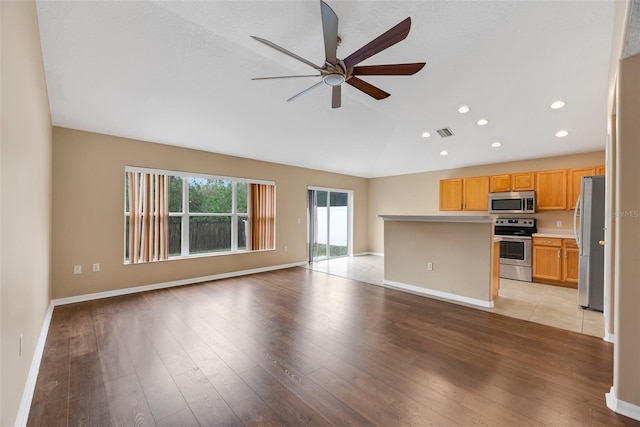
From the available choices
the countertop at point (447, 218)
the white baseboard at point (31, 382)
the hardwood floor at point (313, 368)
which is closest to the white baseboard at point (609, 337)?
the hardwood floor at point (313, 368)

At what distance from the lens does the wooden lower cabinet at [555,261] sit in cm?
468

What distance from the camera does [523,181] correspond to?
220 inches

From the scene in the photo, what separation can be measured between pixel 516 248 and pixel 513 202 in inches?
38.3

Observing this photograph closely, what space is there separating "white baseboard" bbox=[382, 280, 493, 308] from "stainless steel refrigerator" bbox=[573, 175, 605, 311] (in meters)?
1.26

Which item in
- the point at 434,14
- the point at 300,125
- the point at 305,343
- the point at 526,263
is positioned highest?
the point at 434,14

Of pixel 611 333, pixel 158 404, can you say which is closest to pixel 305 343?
pixel 158 404

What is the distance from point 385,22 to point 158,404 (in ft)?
12.1

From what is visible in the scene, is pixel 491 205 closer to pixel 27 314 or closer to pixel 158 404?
pixel 158 404

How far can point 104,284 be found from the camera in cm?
410

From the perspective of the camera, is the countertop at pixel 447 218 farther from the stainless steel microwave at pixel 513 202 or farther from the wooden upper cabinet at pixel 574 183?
the wooden upper cabinet at pixel 574 183

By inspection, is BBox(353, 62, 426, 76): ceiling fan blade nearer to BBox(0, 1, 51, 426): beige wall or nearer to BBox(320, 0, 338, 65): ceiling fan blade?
BBox(320, 0, 338, 65): ceiling fan blade

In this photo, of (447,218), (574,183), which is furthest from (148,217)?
(574,183)

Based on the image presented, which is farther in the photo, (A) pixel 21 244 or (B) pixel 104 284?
(B) pixel 104 284

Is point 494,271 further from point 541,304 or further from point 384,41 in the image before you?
point 384,41
